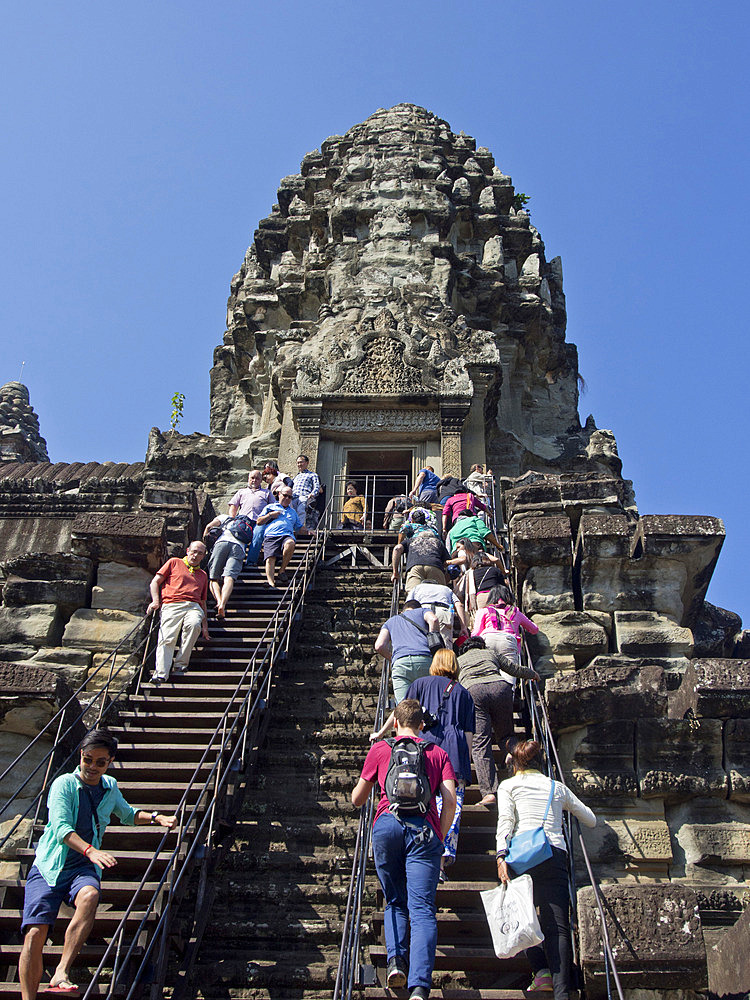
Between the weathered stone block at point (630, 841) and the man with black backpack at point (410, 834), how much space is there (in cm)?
218

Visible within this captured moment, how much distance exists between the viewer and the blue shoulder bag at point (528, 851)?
5234 millimetres

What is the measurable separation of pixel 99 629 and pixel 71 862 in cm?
422

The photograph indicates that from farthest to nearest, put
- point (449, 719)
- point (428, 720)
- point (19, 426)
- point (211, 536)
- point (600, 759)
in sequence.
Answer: point (19, 426) < point (211, 536) < point (600, 759) < point (449, 719) < point (428, 720)

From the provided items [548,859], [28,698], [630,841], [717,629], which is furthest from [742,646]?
[28,698]

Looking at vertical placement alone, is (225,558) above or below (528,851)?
above

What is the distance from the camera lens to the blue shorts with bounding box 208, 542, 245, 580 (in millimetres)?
9992

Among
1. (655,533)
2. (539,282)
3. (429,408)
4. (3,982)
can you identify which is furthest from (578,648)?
(539,282)

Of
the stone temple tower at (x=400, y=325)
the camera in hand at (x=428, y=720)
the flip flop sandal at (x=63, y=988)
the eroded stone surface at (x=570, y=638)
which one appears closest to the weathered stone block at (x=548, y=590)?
the eroded stone surface at (x=570, y=638)

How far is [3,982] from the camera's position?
5223 mm

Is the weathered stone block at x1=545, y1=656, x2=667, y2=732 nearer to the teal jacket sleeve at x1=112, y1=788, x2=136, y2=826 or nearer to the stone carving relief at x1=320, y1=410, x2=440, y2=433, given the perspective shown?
the teal jacket sleeve at x1=112, y1=788, x2=136, y2=826

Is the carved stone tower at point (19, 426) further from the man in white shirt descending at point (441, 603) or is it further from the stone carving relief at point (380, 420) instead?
the man in white shirt descending at point (441, 603)

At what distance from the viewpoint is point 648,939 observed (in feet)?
16.8

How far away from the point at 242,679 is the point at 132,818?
2154mm

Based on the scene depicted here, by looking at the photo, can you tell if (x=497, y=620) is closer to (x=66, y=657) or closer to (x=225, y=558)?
(x=225, y=558)
